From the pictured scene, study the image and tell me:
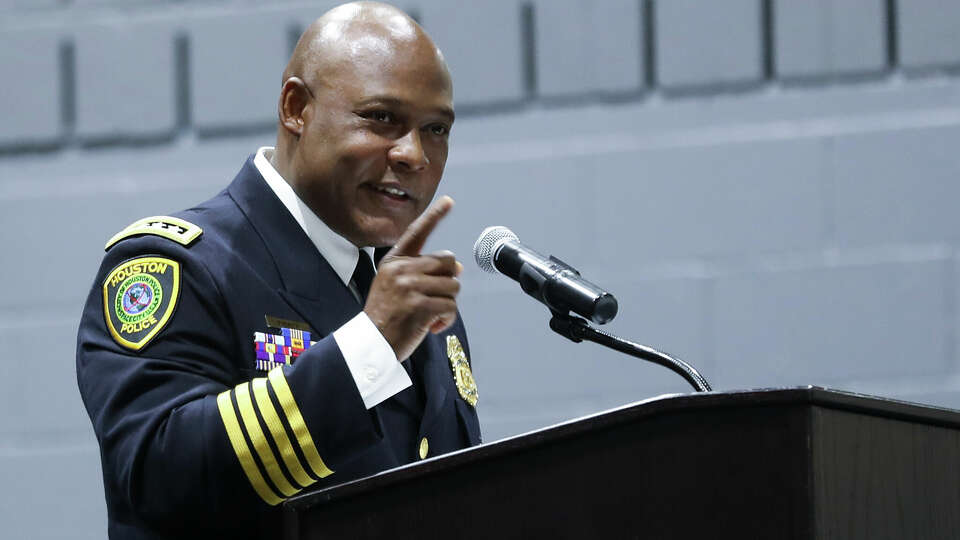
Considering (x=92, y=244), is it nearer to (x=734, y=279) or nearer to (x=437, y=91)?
(x=734, y=279)

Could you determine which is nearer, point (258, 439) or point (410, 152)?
point (258, 439)

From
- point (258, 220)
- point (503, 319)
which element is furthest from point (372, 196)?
point (503, 319)

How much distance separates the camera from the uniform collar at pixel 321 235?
4.86ft

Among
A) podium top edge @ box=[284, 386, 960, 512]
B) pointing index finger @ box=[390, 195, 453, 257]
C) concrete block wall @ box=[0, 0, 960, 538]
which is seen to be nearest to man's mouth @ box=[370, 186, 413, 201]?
pointing index finger @ box=[390, 195, 453, 257]

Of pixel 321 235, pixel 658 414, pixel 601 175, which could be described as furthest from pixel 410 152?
pixel 601 175

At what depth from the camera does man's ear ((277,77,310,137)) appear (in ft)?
4.99

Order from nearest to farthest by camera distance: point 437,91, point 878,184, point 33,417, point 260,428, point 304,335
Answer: point 260,428 < point 304,335 < point 437,91 < point 878,184 < point 33,417

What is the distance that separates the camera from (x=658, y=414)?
3.22 ft

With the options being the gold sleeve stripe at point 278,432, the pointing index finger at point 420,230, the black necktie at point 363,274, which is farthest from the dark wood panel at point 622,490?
the black necktie at point 363,274

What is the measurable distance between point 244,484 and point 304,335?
248 millimetres

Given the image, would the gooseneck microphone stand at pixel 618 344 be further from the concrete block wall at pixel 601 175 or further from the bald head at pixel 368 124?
the concrete block wall at pixel 601 175

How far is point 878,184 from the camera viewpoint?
2621 millimetres

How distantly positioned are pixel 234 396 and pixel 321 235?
1.20 ft

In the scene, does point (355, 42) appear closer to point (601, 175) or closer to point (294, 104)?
point (294, 104)
